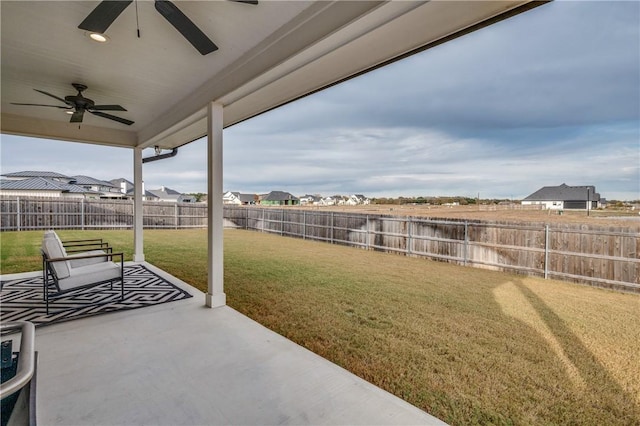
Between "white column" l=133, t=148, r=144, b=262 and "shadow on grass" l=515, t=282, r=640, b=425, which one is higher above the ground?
"white column" l=133, t=148, r=144, b=262

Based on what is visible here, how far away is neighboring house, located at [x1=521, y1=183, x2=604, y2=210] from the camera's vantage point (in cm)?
738

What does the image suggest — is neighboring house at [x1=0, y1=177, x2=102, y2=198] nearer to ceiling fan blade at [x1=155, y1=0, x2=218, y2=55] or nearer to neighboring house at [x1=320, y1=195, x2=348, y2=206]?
neighboring house at [x1=320, y1=195, x2=348, y2=206]

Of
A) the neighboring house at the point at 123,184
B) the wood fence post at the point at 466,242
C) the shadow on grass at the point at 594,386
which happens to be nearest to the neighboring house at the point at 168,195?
the neighboring house at the point at 123,184

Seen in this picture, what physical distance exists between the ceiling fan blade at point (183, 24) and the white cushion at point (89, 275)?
3.03 meters

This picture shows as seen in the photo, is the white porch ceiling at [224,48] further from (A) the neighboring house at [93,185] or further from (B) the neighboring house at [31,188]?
(A) the neighboring house at [93,185]

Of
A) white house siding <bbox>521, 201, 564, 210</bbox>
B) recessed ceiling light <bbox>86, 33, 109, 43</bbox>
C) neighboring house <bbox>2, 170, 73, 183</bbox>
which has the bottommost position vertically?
white house siding <bbox>521, 201, 564, 210</bbox>

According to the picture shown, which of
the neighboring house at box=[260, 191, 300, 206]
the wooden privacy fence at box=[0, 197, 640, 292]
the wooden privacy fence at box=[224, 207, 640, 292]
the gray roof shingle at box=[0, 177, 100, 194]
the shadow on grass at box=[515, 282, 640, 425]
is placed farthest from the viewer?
the neighboring house at box=[260, 191, 300, 206]

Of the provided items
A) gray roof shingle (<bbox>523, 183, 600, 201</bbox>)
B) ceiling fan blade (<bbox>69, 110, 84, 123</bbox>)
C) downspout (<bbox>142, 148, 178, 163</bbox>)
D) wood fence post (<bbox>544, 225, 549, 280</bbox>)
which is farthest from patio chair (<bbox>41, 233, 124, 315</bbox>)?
gray roof shingle (<bbox>523, 183, 600, 201</bbox>)

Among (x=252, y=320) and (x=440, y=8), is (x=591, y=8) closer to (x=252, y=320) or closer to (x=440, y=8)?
(x=440, y=8)

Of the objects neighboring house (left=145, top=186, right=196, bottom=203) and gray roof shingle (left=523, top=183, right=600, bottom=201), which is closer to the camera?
gray roof shingle (left=523, top=183, right=600, bottom=201)

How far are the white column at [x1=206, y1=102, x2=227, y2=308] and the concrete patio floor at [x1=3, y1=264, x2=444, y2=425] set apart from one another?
0.64 meters

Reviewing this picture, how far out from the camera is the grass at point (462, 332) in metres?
2.02

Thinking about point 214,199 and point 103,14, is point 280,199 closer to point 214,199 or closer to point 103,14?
point 214,199

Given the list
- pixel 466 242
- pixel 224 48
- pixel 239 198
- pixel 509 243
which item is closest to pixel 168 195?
pixel 239 198
